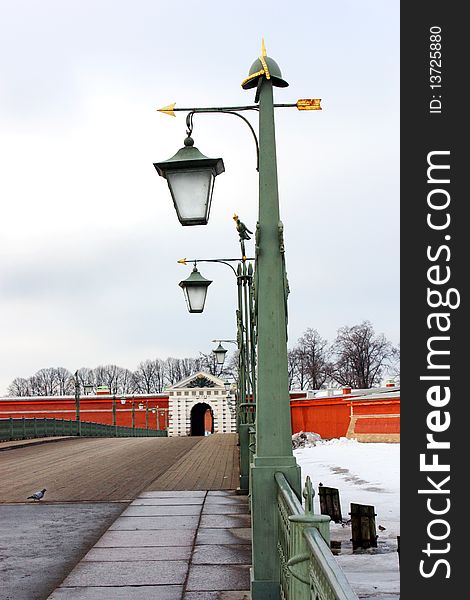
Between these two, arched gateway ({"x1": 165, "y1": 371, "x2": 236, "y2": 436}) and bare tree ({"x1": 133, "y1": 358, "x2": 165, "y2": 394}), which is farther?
bare tree ({"x1": 133, "y1": 358, "x2": 165, "y2": 394})

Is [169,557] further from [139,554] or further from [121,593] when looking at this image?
[121,593]

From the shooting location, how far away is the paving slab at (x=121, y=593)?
620 cm

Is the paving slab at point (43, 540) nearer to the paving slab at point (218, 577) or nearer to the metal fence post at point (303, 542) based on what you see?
the paving slab at point (218, 577)

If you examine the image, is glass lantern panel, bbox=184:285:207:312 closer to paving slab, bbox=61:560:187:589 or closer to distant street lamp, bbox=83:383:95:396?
paving slab, bbox=61:560:187:589

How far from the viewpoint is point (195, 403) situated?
74.1 metres

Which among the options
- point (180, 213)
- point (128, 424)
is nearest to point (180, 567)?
point (180, 213)

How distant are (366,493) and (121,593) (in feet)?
42.6

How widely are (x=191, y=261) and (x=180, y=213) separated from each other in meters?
7.36

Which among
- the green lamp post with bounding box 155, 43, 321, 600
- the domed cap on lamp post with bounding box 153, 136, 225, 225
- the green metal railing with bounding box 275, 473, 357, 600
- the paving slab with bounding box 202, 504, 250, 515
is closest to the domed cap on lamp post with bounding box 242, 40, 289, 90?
the green lamp post with bounding box 155, 43, 321, 600

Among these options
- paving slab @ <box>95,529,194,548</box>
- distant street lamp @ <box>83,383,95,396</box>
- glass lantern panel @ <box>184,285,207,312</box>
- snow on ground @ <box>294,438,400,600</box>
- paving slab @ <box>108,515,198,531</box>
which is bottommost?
distant street lamp @ <box>83,383,95,396</box>

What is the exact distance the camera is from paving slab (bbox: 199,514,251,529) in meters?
9.45

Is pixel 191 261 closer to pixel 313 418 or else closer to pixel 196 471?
pixel 196 471

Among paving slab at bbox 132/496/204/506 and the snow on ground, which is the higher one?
paving slab at bbox 132/496/204/506

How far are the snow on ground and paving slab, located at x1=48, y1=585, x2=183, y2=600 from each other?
9.60 feet
